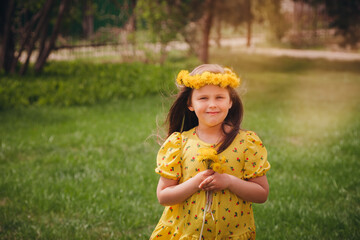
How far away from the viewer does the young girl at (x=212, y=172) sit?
2.24m

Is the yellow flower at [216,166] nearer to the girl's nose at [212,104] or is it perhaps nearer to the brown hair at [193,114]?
the brown hair at [193,114]

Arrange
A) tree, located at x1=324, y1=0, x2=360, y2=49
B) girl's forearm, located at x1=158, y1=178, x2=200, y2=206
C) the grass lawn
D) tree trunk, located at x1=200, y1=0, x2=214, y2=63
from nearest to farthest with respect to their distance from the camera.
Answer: girl's forearm, located at x1=158, y1=178, x2=200, y2=206 < the grass lawn < tree trunk, located at x1=200, y1=0, x2=214, y2=63 < tree, located at x1=324, y1=0, x2=360, y2=49

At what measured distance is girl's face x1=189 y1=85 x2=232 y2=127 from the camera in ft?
7.50

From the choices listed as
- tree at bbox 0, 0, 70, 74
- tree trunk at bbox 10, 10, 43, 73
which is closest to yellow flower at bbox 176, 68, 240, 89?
tree at bbox 0, 0, 70, 74

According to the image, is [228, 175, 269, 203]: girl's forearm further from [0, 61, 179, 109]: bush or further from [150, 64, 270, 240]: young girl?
[0, 61, 179, 109]: bush

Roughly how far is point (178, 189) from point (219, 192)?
0.23 m

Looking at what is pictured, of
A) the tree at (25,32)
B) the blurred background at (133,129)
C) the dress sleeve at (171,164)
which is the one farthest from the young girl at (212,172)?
the tree at (25,32)

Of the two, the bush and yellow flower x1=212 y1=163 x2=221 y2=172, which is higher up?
yellow flower x1=212 y1=163 x2=221 y2=172

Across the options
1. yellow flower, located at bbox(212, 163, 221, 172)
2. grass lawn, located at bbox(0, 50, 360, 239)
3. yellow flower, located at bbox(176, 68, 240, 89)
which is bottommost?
grass lawn, located at bbox(0, 50, 360, 239)

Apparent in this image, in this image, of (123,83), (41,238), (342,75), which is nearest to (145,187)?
(41,238)

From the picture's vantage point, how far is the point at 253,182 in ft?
7.61

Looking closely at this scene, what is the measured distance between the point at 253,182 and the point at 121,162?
10.3ft

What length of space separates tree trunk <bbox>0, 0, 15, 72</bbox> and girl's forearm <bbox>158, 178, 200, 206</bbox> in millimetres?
9485

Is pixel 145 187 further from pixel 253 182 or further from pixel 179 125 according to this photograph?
pixel 253 182
